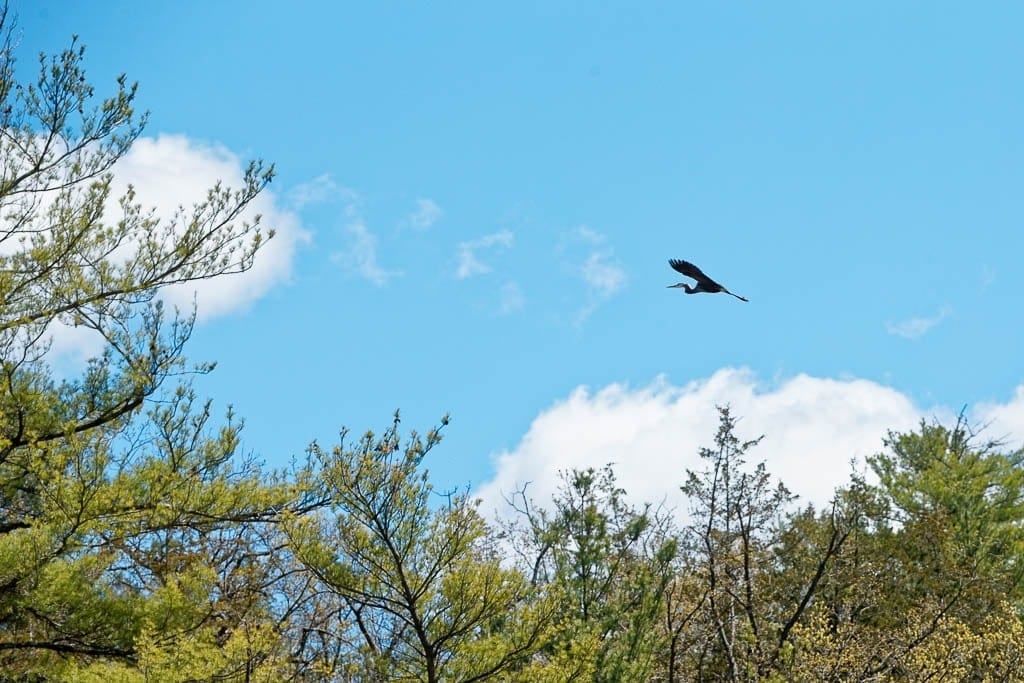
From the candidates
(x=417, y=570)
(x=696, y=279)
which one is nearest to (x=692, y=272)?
(x=696, y=279)

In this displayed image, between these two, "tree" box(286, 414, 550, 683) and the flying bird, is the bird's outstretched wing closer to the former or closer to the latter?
the flying bird

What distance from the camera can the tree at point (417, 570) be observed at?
8734 mm

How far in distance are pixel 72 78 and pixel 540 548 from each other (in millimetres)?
7843

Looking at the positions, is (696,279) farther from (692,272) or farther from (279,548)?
(279,548)

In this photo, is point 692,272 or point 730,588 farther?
point 730,588

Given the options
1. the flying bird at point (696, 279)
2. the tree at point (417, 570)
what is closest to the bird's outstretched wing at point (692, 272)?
the flying bird at point (696, 279)

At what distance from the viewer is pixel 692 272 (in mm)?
8820

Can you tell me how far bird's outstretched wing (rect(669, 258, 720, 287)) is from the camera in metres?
8.64

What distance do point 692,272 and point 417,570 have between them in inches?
133

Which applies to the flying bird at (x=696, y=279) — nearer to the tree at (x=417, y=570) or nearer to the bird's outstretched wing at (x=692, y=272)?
the bird's outstretched wing at (x=692, y=272)

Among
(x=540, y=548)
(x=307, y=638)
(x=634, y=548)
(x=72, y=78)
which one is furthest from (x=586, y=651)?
(x=307, y=638)

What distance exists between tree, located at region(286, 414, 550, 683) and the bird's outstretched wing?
7.64ft

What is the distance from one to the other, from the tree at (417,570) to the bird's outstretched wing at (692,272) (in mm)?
2329

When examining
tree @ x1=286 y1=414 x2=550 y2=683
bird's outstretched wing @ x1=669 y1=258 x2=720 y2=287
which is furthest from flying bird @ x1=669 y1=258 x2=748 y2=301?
tree @ x1=286 y1=414 x2=550 y2=683
